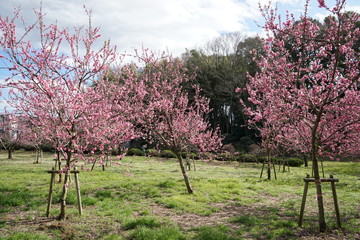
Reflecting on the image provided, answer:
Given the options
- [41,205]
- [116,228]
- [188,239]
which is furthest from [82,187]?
[188,239]

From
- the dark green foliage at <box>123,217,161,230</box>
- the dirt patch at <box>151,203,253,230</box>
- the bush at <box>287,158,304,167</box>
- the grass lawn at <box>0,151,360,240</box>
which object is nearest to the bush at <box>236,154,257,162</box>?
the bush at <box>287,158,304,167</box>

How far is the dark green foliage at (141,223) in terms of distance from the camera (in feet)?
21.9

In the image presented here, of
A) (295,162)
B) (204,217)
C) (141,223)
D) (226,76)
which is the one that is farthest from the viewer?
(226,76)

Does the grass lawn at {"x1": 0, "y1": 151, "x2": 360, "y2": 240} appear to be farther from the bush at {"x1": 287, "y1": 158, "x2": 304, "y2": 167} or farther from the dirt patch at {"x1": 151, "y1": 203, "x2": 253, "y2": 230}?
the bush at {"x1": 287, "y1": 158, "x2": 304, "y2": 167}

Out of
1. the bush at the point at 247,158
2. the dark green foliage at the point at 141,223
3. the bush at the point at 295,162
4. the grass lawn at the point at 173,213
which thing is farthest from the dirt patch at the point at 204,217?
the bush at the point at 247,158

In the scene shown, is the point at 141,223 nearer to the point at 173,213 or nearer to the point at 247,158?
the point at 173,213

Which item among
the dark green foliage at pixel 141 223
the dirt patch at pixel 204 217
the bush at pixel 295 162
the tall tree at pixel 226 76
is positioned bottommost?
the dirt patch at pixel 204 217

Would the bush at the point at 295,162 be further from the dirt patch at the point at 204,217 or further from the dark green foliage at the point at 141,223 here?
the dark green foliage at the point at 141,223

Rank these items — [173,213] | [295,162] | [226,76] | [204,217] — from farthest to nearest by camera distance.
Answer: [226,76] < [295,162] < [173,213] < [204,217]

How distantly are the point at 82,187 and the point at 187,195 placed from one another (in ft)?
15.3

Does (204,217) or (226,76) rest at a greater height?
(226,76)

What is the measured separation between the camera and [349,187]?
12.8 m

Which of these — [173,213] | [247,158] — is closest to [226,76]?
[247,158]

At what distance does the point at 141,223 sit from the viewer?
22.2 ft
